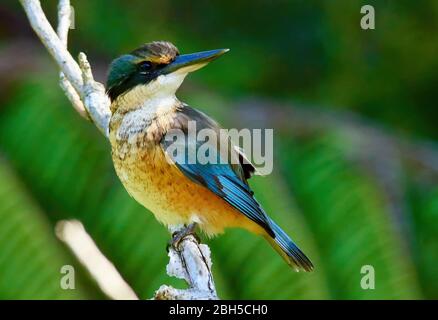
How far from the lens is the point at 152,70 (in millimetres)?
3340

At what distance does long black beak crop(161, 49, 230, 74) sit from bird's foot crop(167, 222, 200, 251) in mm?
511

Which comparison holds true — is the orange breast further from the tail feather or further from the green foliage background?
the green foliage background

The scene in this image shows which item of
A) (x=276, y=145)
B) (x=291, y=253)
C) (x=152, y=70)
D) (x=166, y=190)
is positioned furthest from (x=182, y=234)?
(x=276, y=145)

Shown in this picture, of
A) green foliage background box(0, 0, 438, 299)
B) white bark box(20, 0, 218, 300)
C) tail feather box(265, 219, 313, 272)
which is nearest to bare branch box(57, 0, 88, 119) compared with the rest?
white bark box(20, 0, 218, 300)

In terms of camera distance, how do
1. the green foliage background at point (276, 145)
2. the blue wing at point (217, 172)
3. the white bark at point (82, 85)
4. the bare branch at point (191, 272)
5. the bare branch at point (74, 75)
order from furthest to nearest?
1. the green foliage background at point (276, 145)
2. the bare branch at point (74, 75)
3. the blue wing at point (217, 172)
4. the white bark at point (82, 85)
5. the bare branch at point (191, 272)

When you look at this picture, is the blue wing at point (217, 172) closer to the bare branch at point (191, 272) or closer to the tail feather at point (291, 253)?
the tail feather at point (291, 253)

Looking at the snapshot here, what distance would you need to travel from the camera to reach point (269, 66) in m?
6.39

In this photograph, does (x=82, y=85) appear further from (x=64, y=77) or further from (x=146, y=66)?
(x=146, y=66)

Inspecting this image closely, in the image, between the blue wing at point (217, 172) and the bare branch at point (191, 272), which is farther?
the blue wing at point (217, 172)

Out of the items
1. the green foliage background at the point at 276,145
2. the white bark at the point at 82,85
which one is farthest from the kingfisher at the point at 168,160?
the green foliage background at the point at 276,145

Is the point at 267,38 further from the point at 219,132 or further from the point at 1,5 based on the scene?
the point at 219,132

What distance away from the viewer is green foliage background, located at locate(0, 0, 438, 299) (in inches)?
A: 198

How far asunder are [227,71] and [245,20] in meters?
0.36

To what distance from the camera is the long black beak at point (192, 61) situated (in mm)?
3224
